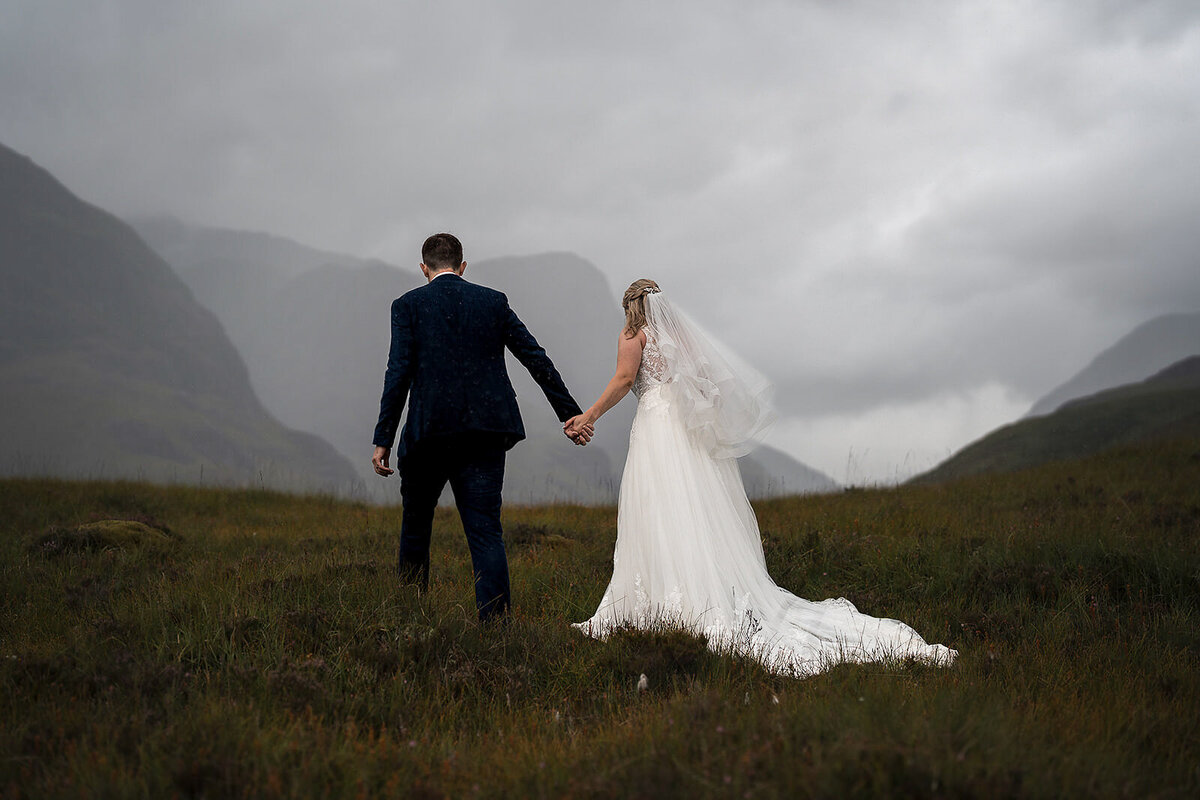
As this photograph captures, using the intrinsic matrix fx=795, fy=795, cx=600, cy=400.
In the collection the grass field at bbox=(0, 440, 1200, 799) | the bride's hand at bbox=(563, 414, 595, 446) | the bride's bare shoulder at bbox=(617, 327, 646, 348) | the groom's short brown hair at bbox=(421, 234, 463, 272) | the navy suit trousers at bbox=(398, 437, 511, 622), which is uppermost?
the groom's short brown hair at bbox=(421, 234, 463, 272)

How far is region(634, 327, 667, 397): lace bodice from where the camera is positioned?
7.18 metres

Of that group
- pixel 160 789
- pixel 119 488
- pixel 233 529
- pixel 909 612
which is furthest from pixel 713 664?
pixel 119 488

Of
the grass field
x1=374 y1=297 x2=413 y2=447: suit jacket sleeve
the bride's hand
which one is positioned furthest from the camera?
the bride's hand

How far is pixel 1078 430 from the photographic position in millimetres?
33812

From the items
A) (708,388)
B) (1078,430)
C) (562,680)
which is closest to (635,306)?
(708,388)

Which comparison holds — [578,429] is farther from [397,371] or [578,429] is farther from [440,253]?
[440,253]

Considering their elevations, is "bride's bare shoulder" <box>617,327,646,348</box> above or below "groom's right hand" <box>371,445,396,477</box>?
above

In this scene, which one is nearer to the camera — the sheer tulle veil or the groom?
the groom

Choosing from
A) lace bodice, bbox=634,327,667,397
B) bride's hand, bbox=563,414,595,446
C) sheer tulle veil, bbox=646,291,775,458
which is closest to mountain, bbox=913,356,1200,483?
sheer tulle veil, bbox=646,291,775,458

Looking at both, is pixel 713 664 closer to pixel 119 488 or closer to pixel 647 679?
pixel 647 679

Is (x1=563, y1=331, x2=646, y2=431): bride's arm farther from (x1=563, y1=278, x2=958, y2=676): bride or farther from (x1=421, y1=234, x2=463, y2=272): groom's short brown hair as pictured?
(x1=421, y1=234, x2=463, y2=272): groom's short brown hair

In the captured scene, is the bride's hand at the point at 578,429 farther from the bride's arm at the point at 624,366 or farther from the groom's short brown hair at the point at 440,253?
the groom's short brown hair at the point at 440,253

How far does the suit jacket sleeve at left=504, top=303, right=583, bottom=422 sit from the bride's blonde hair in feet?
2.70

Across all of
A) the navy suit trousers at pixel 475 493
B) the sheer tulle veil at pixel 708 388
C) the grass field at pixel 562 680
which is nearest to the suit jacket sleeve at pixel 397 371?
the navy suit trousers at pixel 475 493
